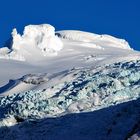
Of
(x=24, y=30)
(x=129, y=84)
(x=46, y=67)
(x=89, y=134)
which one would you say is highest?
(x=24, y=30)

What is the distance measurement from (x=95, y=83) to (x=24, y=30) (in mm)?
81865

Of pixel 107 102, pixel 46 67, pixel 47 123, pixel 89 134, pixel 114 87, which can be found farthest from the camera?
pixel 46 67

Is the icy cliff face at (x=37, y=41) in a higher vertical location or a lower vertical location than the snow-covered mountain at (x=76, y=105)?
higher

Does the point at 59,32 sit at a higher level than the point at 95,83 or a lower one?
higher

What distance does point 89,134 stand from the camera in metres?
43.4

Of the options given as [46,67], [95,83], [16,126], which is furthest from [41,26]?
[16,126]

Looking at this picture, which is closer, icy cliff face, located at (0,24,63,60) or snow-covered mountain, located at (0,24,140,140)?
snow-covered mountain, located at (0,24,140,140)

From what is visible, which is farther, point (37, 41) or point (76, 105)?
point (37, 41)

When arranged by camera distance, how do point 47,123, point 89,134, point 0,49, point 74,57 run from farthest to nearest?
point 0,49 < point 74,57 < point 47,123 < point 89,134

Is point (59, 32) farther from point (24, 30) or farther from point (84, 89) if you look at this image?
point (84, 89)

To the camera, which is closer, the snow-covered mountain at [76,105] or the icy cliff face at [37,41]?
the snow-covered mountain at [76,105]

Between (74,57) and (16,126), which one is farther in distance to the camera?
(74,57)

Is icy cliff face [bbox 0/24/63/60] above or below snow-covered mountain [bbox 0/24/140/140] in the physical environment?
above

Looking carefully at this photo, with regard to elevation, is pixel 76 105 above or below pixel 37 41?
below
